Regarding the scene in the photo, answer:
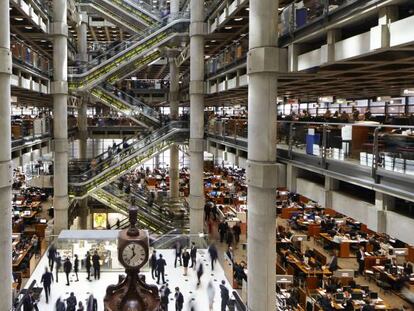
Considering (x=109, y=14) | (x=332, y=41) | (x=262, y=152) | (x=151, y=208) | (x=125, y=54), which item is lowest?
(x=151, y=208)

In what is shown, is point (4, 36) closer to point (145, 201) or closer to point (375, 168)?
point (375, 168)

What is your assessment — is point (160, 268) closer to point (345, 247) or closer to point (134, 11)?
point (345, 247)

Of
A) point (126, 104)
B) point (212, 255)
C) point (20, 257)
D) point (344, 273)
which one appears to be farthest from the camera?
point (126, 104)

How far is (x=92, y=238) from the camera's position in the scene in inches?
828

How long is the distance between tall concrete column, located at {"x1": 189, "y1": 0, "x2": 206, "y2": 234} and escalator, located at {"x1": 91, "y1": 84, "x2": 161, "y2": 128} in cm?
426

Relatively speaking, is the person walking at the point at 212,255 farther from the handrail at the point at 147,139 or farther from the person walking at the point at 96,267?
the handrail at the point at 147,139

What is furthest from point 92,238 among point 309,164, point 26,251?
point 309,164

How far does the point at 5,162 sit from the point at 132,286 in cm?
766

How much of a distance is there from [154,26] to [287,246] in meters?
13.1

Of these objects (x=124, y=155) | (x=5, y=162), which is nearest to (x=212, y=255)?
(x=124, y=155)

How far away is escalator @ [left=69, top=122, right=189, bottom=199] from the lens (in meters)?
26.4

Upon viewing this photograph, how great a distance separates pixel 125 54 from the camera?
26.5 metres

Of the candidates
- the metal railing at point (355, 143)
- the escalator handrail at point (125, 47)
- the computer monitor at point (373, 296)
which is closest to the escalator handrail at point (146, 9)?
the escalator handrail at point (125, 47)

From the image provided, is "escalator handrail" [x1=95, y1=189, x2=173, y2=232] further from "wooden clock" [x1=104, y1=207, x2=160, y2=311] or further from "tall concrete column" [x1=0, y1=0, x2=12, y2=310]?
"wooden clock" [x1=104, y1=207, x2=160, y2=311]
